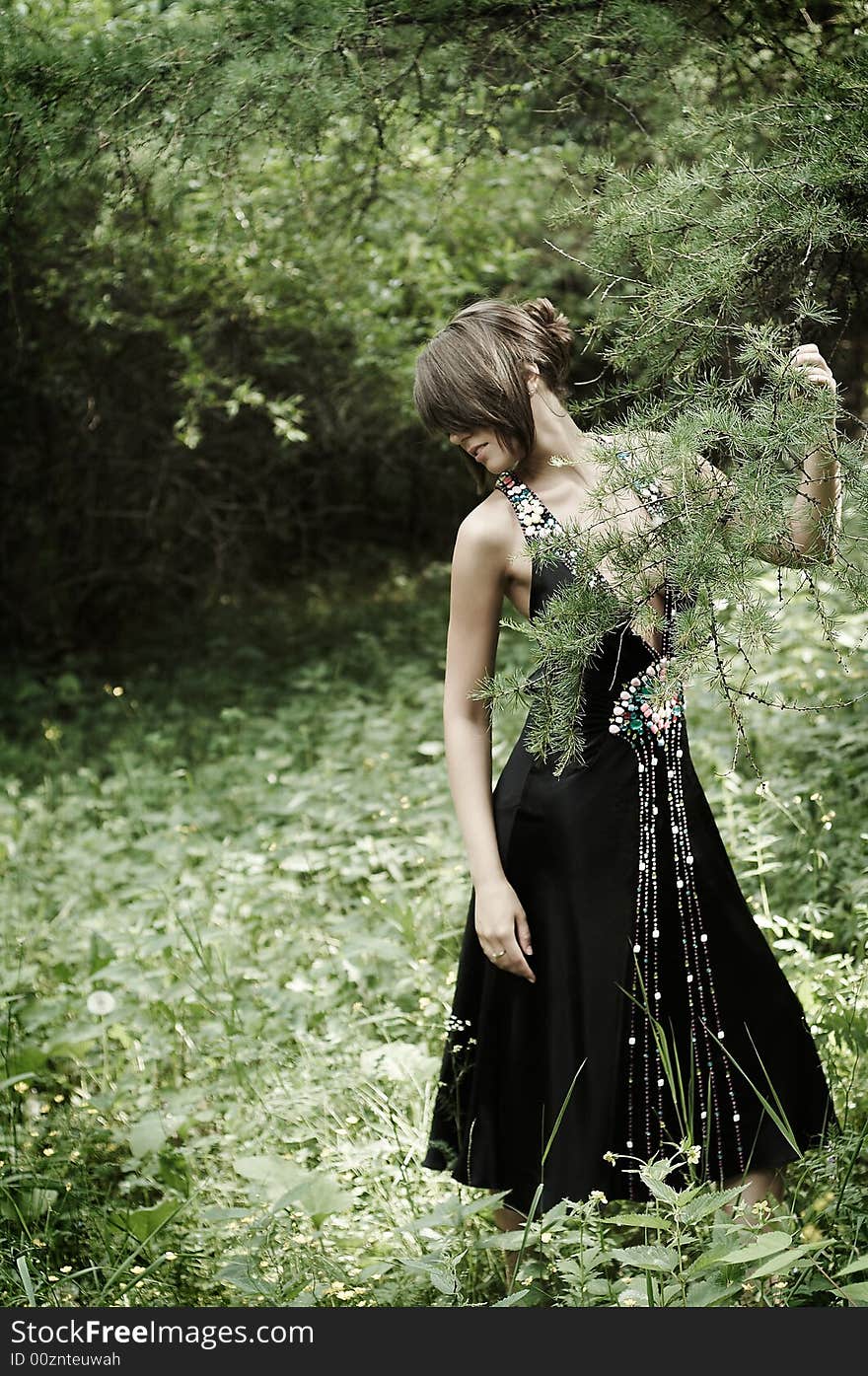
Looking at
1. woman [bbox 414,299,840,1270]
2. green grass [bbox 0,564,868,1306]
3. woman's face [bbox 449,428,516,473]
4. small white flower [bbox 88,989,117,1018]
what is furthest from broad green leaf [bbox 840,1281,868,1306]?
small white flower [bbox 88,989,117,1018]

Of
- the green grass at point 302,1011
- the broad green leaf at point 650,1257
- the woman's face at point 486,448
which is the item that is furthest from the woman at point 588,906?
the broad green leaf at point 650,1257

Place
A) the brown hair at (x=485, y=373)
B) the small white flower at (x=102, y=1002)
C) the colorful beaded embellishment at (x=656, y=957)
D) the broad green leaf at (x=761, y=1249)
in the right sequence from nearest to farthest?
Answer: the broad green leaf at (x=761, y=1249) < the brown hair at (x=485, y=373) < the colorful beaded embellishment at (x=656, y=957) < the small white flower at (x=102, y=1002)

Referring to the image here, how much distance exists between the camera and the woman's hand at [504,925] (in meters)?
2.07

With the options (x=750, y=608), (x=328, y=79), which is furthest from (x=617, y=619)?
(x=328, y=79)

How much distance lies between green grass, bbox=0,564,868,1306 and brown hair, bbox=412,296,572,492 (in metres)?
0.84

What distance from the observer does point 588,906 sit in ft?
6.81

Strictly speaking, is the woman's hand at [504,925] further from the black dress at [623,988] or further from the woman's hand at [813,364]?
the woman's hand at [813,364]

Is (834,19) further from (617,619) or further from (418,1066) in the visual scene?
(418,1066)

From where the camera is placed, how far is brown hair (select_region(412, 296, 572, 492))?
196cm

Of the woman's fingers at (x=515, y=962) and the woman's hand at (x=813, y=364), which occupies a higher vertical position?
the woman's hand at (x=813, y=364)

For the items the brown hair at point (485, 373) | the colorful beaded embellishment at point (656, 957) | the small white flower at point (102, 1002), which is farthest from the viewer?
the small white flower at point (102, 1002)

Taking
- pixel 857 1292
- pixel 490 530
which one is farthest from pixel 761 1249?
pixel 490 530

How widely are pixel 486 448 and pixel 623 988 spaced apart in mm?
947

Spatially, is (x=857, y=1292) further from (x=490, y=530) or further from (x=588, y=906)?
(x=490, y=530)
